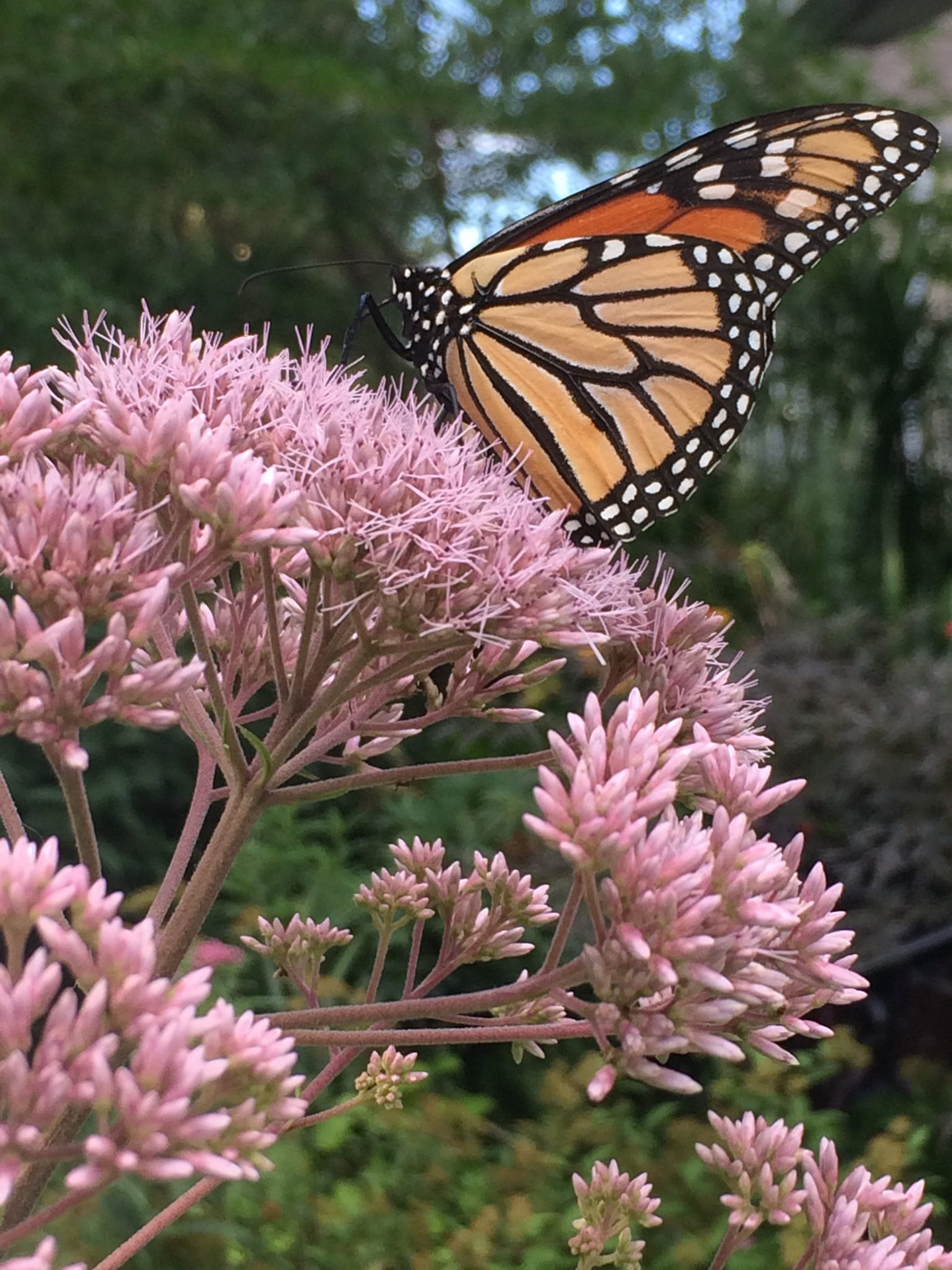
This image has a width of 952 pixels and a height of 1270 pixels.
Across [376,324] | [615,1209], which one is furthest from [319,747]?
[376,324]

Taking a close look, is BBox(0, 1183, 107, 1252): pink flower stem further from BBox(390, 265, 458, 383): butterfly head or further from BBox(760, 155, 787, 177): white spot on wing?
BBox(760, 155, 787, 177): white spot on wing

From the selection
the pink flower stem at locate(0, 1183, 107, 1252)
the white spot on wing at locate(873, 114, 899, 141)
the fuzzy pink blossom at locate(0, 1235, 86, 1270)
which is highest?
the white spot on wing at locate(873, 114, 899, 141)

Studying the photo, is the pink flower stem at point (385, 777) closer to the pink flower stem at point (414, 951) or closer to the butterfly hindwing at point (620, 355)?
the pink flower stem at point (414, 951)

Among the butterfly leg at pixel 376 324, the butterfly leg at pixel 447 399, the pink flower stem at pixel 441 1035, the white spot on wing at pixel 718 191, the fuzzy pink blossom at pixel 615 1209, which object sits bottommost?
the fuzzy pink blossom at pixel 615 1209

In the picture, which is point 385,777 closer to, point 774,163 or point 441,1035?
point 441,1035

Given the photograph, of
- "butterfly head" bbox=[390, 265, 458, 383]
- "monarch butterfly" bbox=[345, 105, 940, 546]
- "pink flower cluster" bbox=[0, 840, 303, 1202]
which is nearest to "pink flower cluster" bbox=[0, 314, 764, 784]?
"pink flower cluster" bbox=[0, 840, 303, 1202]

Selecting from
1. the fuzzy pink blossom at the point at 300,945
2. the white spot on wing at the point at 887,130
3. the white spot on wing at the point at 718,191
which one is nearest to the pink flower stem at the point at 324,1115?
the fuzzy pink blossom at the point at 300,945

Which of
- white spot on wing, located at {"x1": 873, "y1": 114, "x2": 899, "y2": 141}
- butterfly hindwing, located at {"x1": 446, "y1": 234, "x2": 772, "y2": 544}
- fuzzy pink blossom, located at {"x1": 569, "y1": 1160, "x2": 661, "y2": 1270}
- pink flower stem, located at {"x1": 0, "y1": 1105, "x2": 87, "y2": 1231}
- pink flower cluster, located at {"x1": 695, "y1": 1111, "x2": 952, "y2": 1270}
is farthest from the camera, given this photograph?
butterfly hindwing, located at {"x1": 446, "y1": 234, "x2": 772, "y2": 544}
